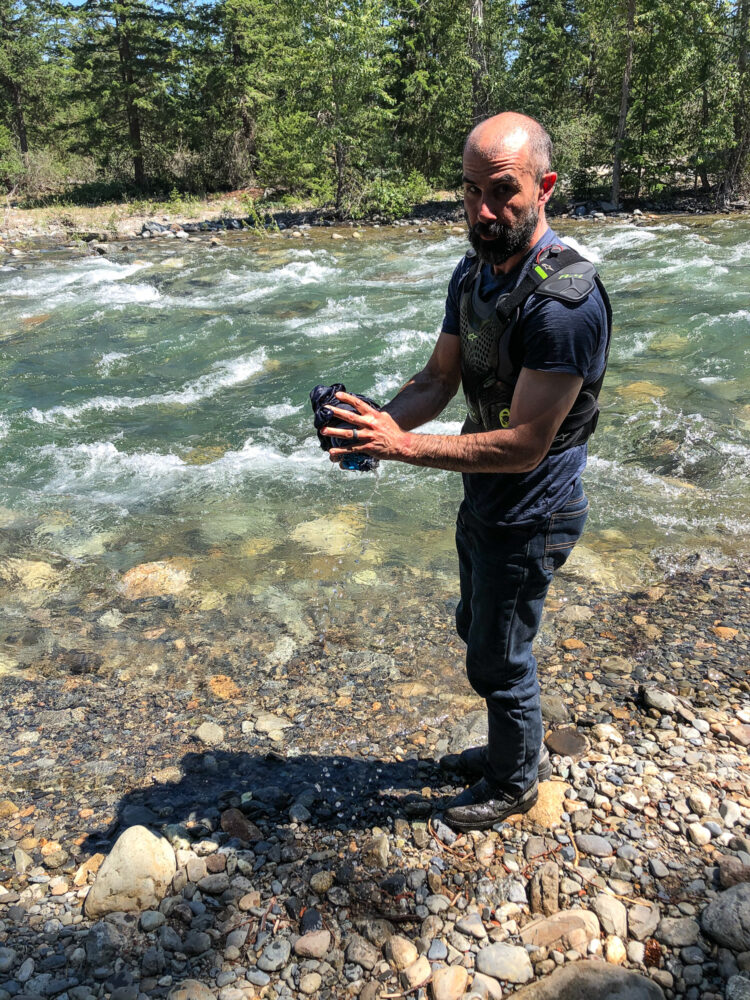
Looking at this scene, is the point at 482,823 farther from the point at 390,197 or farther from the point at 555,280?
the point at 390,197

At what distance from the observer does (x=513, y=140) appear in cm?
196

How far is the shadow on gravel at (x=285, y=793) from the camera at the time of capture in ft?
8.95

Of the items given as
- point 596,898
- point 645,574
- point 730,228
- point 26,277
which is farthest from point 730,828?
point 730,228

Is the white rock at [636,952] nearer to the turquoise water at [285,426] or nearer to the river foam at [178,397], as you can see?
the turquoise water at [285,426]

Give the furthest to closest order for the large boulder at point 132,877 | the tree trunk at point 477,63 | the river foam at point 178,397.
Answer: the tree trunk at point 477,63 → the river foam at point 178,397 → the large boulder at point 132,877

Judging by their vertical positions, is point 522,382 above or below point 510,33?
below

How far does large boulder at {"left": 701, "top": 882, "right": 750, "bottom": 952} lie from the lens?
6.63ft

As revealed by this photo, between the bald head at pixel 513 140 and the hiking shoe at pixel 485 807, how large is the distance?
6.79ft

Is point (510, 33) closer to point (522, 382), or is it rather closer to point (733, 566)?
point (733, 566)

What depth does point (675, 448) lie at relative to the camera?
20.0ft

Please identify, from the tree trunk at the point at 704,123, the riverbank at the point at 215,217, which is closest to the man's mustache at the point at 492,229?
the riverbank at the point at 215,217

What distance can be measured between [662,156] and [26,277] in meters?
18.3

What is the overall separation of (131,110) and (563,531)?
29.7 meters

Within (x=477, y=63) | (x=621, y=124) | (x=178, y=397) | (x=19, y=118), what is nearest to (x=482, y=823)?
(x=178, y=397)
